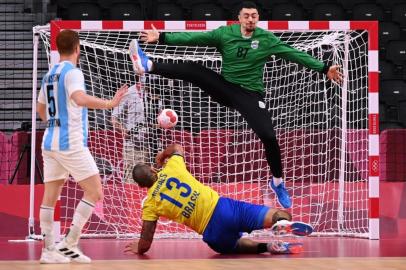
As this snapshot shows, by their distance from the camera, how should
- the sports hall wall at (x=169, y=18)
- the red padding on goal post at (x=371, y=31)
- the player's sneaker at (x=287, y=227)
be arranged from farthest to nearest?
the sports hall wall at (x=169, y=18) → the red padding on goal post at (x=371, y=31) → the player's sneaker at (x=287, y=227)

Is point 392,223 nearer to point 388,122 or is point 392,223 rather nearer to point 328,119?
point 328,119

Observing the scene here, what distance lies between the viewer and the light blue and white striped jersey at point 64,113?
8.72 meters

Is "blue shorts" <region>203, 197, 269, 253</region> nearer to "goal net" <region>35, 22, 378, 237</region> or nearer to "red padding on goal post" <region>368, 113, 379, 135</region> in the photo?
"red padding on goal post" <region>368, 113, 379, 135</region>

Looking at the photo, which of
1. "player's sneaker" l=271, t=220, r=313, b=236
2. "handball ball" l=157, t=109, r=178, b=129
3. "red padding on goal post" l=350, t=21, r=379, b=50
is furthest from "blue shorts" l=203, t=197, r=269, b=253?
"red padding on goal post" l=350, t=21, r=379, b=50

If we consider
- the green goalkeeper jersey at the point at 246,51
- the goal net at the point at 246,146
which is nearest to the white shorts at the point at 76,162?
the green goalkeeper jersey at the point at 246,51

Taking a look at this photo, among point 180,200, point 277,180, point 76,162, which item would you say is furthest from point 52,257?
point 277,180

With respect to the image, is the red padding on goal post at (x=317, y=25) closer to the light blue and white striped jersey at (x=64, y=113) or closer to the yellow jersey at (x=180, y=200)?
the yellow jersey at (x=180, y=200)

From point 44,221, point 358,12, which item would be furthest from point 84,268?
point 358,12

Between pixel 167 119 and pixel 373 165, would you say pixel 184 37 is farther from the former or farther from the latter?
pixel 373 165

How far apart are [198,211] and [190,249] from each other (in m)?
1.21

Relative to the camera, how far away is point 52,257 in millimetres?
8758

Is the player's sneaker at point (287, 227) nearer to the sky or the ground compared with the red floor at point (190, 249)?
nearer to the sky

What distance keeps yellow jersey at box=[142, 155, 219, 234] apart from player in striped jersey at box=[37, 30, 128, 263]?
92 centimetres

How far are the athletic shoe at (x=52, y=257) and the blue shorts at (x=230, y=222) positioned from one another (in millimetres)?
1593
